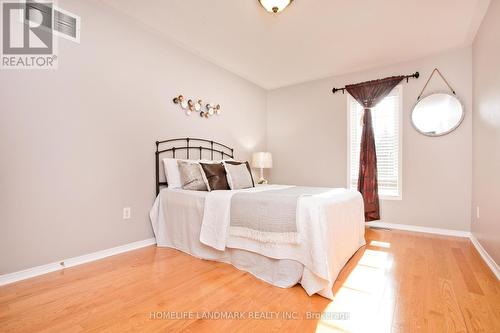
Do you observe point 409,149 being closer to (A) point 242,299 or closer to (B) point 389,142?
(B) point 389,142

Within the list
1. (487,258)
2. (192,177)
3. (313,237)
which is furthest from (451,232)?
(192,177)

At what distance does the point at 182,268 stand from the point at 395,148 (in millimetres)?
3336

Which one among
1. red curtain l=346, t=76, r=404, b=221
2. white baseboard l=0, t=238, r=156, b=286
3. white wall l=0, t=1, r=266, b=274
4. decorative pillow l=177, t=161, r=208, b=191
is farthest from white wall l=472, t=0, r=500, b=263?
white baseboard l=0, t=238, r=156, b=286

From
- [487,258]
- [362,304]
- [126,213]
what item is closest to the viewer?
[362,304]

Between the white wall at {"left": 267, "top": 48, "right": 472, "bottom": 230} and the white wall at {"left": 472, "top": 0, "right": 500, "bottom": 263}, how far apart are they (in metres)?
0.21

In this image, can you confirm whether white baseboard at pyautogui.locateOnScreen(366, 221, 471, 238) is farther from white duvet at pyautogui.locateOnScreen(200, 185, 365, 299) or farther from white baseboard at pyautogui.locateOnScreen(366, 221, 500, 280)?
white duvet at pyautogui.locateOnScreen(200, 185, 365, 299)

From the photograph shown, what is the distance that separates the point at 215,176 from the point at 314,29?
2.03 metres

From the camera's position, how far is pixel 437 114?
3.26 m

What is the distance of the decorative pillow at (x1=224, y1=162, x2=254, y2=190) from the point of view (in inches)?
117

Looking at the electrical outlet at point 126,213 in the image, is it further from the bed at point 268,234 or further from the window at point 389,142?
the window at point 389,142

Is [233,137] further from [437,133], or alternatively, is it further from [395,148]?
[437,133]

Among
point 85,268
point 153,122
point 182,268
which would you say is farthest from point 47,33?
point 182,268

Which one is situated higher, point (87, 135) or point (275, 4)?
point (275, 4)

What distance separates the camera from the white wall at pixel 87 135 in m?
1.92
